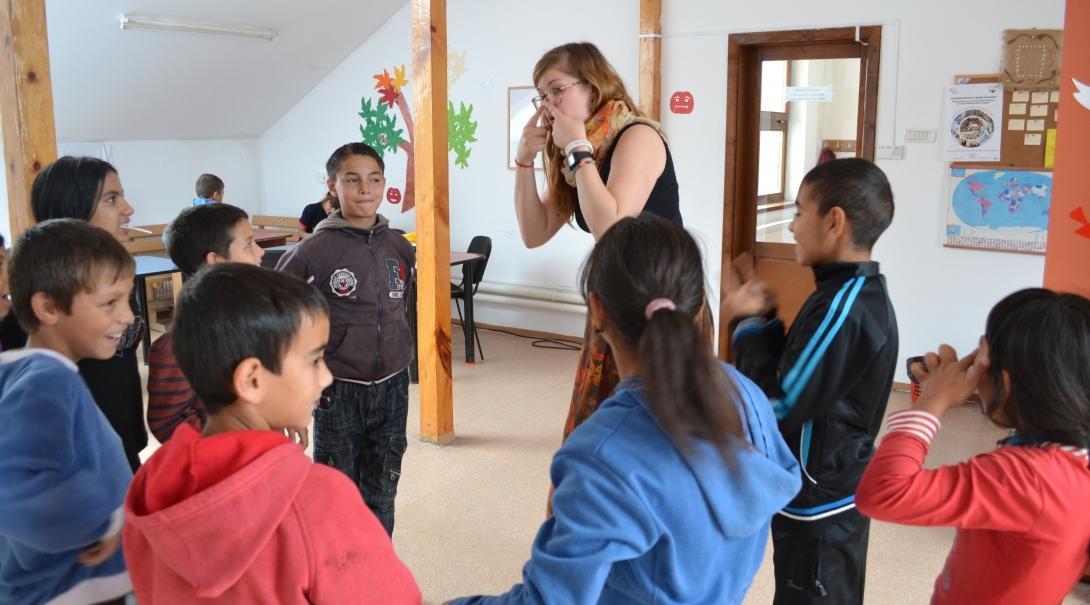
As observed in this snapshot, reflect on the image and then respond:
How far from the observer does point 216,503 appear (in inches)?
40.7

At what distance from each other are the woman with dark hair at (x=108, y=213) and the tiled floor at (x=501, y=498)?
1146mm

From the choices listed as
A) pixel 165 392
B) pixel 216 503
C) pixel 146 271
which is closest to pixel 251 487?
pixel 216 503

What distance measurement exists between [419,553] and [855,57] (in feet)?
11.8

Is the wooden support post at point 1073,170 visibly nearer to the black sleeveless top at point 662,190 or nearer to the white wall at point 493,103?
the black sleeveless top at point 662,190

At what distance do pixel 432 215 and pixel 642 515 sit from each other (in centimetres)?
309

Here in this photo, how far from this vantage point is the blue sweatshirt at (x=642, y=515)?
3.53ft

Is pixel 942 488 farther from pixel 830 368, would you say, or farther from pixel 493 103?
pixel 493 103

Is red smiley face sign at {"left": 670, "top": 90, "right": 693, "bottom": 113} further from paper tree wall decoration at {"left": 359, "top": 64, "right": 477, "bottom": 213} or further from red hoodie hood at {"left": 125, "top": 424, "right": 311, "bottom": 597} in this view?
red hoodie hood at {"left": 125, "top": 424, "right": 311, "bottom": 597}

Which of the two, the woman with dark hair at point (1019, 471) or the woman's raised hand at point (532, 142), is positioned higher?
the woman's raised hand at point (532, 142)

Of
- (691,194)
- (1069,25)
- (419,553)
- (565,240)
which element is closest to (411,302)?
(565,240)

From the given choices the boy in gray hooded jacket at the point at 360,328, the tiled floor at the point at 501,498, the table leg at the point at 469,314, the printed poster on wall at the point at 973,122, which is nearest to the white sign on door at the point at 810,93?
the printed poster on wall at the point at 973,122

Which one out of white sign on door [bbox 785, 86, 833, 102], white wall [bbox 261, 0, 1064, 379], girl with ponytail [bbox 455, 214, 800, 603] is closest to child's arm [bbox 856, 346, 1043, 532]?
girl with ponytail [bbox 455, 214, 800, 603]

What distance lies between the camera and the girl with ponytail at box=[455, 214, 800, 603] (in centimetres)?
108

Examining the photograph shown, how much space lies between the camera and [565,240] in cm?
624
